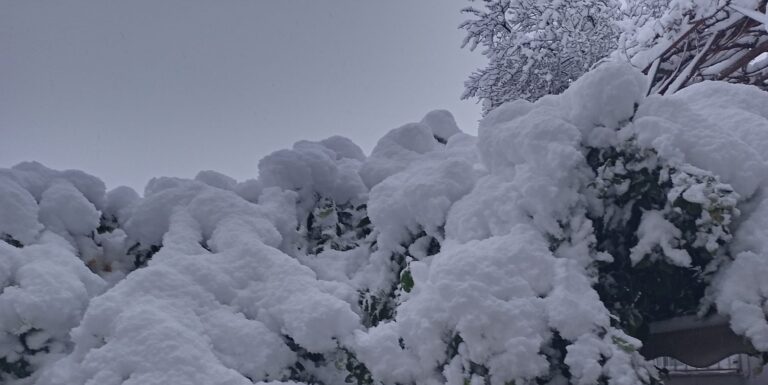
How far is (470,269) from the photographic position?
7.81ft

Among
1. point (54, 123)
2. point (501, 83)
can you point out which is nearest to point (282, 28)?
Answer: point (54, 123)

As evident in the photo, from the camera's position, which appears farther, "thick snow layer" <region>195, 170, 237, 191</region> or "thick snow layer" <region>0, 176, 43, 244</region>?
"thick snow layer" <region>195, 170, 237, 191</region>

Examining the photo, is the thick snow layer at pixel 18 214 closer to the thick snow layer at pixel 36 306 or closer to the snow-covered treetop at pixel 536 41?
the thick snow layer at pixel 36 306

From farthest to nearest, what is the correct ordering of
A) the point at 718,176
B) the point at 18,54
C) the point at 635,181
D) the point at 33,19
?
the point at 18,54 → the point at 33,19 → the point at 635,181 → the point at 718,176

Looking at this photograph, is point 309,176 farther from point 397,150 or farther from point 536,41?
point 536,41

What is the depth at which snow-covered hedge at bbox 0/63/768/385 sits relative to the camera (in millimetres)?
2289

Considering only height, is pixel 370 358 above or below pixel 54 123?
below

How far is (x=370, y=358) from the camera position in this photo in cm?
259

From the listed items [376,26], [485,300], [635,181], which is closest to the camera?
[485,300]

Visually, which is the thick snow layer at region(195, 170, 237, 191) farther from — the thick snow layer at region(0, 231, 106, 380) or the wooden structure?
the wooden structure

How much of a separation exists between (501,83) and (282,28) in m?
23.9

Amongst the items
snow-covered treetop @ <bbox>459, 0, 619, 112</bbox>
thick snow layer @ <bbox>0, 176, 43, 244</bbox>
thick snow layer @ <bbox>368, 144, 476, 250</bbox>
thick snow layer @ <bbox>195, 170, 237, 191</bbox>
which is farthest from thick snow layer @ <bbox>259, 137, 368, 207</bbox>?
snow-covered treetop @ <bbox>459, 0, 619, 112</bbox>

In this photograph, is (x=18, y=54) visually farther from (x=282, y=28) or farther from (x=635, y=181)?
(x=635, y=181)

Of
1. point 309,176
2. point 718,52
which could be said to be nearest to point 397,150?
point 309,176
